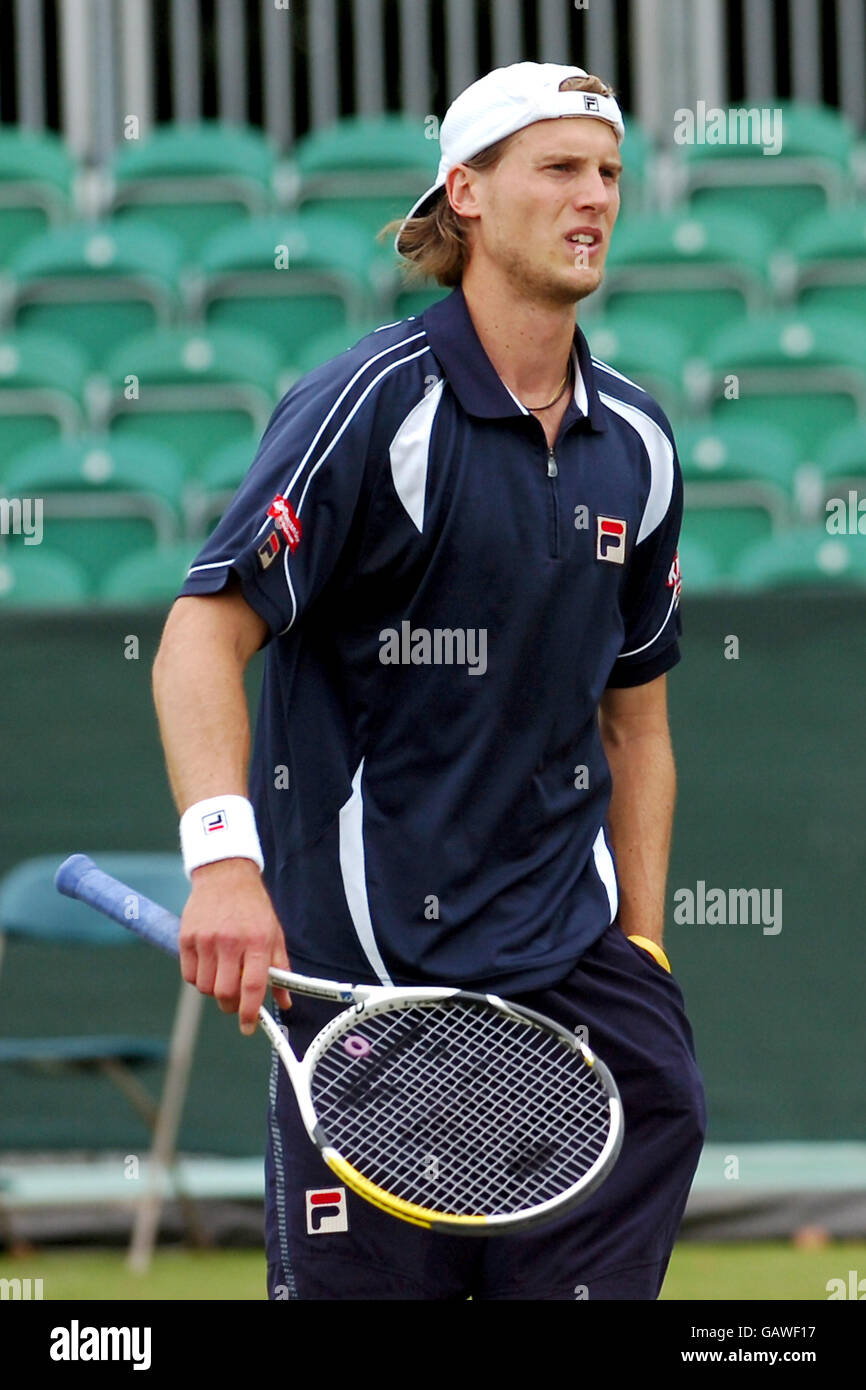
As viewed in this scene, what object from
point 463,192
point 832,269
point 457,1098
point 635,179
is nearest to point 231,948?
point 457,1098

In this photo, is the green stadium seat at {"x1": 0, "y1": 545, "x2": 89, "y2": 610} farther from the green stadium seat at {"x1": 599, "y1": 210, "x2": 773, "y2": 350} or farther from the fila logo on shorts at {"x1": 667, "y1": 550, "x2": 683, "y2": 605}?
the fila logo on shorts at {"x1": 667, "y1": 550, "x2": 683, "y2": 605}

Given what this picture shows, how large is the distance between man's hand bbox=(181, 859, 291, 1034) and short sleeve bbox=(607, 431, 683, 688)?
2.73ft

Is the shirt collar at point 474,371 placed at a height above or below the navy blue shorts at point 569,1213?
above

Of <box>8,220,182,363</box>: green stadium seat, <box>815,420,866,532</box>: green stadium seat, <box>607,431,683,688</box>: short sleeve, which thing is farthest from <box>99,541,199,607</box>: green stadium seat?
<box>607,431,683,688</box>: short sleeve

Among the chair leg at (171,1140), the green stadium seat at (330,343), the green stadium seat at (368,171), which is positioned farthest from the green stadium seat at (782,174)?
the chair leg at (171,1140)

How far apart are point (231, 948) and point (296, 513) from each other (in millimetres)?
578

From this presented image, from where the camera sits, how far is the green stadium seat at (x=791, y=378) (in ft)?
23.3

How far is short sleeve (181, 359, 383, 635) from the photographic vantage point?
253cm

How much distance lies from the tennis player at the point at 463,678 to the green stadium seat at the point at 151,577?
3.31 meters

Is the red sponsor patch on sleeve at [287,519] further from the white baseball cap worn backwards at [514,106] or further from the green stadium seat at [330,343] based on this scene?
the green stadium seat at [330,343]

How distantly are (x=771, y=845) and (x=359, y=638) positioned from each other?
9.69 feet

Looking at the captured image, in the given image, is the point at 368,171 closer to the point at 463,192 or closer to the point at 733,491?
the point at 733,491
